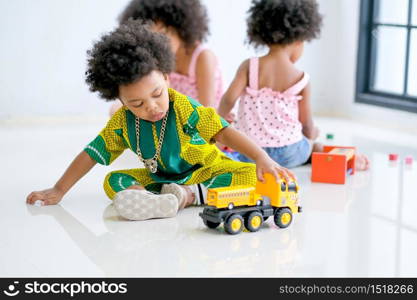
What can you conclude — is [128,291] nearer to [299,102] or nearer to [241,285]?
[241,285]

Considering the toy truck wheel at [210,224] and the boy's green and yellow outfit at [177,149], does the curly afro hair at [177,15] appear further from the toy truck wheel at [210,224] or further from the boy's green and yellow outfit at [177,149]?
the toy truck wheel at [210,224]

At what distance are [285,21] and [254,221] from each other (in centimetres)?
94

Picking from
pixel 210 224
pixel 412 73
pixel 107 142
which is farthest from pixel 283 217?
pixel 412 73

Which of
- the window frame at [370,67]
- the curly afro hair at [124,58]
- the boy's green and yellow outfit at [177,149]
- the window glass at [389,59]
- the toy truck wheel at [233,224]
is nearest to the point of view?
the toy truck wheel at [233,224]

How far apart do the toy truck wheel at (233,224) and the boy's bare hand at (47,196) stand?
1.83 feet

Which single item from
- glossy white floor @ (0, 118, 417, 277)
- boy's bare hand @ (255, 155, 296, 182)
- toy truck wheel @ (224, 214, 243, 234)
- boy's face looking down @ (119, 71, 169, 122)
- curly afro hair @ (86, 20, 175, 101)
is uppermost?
curly afro hair @ (86, 20, 175, 101)

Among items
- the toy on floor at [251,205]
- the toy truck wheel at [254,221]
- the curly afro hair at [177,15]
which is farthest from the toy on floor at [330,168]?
the curly afro hair at [177,15]

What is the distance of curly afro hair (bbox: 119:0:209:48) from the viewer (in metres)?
2.75

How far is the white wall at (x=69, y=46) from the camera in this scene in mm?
3393

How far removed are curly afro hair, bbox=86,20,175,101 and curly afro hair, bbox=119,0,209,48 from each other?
2.53 ft

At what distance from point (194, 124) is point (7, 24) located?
1.68 metres


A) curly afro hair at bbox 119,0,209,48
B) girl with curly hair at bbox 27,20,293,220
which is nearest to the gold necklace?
girl with curly hair at bbox 27,20,293,220

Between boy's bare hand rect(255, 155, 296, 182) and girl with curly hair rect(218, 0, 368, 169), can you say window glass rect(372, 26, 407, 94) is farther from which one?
boy's bare hand rect(255, 155, 296, 182)

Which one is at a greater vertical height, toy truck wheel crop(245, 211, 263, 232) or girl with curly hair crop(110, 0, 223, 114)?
girl with curly hair crop(110, 0, 223, 114)
